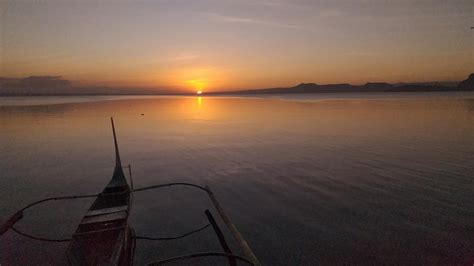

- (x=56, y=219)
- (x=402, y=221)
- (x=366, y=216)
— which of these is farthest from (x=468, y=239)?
(x=56, y=219)

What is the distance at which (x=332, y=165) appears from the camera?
19.2 meters

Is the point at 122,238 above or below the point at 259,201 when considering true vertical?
above

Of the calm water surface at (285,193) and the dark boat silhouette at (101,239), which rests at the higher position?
the dark boat silhouette at (101,239)

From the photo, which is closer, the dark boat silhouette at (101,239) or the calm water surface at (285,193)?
the dark boat silhouette at (101,239)

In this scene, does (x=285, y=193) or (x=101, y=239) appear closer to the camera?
(x=101, y=239)

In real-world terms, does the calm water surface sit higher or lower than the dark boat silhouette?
lower

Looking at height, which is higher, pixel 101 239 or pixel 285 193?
pixel 101 239

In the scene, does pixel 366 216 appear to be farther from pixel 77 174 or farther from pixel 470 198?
pixel 77 174

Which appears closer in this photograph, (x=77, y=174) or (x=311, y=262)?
(x=311, y=262)

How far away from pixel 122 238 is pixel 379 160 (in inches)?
712

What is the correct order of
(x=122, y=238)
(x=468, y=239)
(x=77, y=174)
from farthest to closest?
(x=77, y=174)
(x=468, y=239)
(x=122, y=238)

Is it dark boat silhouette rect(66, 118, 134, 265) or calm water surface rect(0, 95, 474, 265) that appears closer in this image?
dark boat silhouette rect(66, 118, 134, 265)

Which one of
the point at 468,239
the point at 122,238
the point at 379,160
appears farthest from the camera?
the point at 379,160

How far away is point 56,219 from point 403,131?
33.0m
